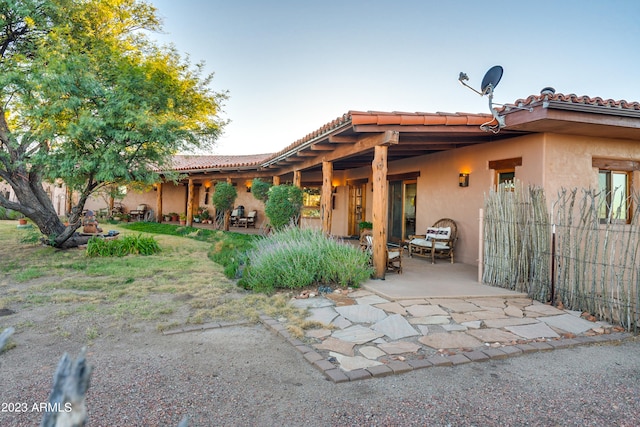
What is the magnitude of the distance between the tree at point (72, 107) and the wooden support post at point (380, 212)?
4432 mm

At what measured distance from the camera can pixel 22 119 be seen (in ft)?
27.4

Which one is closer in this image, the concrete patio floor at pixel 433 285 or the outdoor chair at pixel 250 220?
the concrete patio floor at pixel 433 285

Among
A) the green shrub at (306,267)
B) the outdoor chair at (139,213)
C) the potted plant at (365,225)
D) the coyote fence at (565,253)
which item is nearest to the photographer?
the coyote fence at (565,253)

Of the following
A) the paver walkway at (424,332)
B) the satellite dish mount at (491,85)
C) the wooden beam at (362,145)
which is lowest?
the paver walkway at (424,332)

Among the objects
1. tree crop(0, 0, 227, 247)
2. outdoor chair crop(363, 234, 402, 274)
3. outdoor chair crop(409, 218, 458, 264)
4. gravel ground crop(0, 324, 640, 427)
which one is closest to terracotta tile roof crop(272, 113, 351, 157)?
outdoor chair crop(363, 234, 402, 274)

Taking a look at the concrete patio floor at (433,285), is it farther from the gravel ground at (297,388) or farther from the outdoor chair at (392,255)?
the gravel ground at (297,388)

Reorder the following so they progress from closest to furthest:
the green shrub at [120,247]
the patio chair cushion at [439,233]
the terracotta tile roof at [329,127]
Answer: the terracotta tile roof at [329,127]
the patio chair cushion at [439,233]
the green shrub at [120,247]

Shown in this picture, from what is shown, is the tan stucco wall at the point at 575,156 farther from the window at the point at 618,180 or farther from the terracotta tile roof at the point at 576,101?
the terracotta tile roof at the point at 576,101

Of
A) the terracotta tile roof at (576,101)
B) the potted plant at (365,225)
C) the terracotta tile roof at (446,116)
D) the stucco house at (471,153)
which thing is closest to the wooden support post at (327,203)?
the stucco house at (471,153)

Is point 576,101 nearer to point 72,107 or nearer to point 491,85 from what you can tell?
point 491,85

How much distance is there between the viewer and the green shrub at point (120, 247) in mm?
8365

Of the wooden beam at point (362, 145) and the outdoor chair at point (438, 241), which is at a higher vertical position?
the wooden beam at point (362, 145)

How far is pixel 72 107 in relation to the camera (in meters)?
6.98

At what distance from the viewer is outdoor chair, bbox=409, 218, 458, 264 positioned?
311 inches
